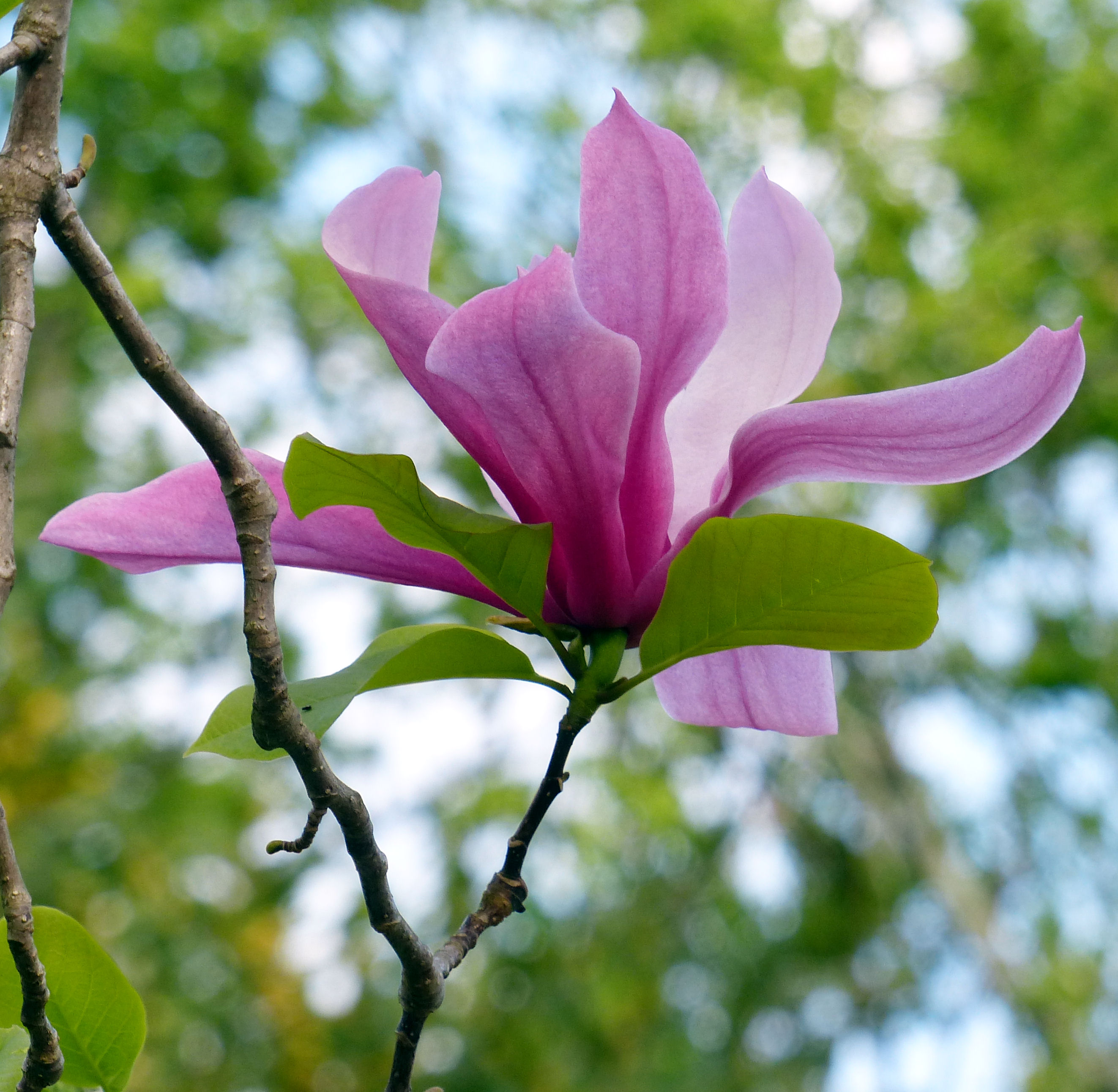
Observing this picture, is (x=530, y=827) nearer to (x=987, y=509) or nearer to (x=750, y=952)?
(x=987, y=509)

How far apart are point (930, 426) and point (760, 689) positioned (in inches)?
5.9

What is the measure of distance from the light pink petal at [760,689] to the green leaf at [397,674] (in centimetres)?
8

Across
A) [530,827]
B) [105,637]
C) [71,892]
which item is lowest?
[105,637]

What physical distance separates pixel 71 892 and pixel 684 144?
12.6ft

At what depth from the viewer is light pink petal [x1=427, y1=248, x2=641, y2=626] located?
0.38 meters

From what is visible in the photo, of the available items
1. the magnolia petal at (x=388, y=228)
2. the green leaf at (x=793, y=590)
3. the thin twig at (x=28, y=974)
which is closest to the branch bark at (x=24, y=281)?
the thin twig at (x=28, y=974)

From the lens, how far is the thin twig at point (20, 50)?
Result: 42cm

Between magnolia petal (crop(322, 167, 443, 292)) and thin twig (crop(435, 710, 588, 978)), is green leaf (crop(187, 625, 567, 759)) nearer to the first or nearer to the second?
thin twig (crop(435, 710, 588, 978))

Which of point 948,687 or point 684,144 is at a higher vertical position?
point 684,144

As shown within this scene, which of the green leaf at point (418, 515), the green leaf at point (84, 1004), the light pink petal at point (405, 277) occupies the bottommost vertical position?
the green leaf at point (84, 1004)

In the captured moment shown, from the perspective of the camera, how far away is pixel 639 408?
0.45 m

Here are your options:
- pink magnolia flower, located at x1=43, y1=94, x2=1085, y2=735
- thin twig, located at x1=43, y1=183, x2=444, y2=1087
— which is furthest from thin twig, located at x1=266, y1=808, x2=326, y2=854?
pink magnolia flower, located at x1=43, y1=94, x2=1085, y2=735

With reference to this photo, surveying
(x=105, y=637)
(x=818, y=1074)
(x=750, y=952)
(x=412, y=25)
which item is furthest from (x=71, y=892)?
(x=412, y=25)

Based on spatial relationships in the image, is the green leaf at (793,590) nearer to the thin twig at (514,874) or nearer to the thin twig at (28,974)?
the thin twig at (514,874)
